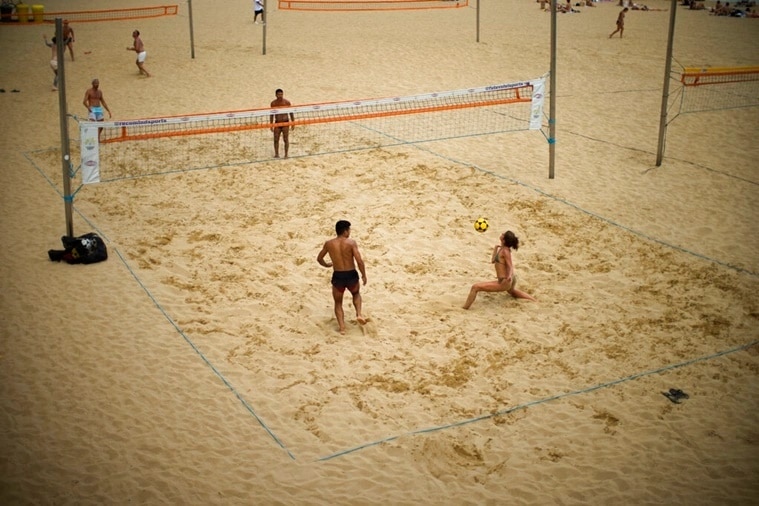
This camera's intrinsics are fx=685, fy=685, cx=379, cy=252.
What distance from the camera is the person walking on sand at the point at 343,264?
798 cm

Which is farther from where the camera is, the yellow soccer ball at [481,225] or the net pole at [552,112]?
the net pole at [552,112]

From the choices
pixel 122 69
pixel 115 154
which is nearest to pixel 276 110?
pixel 115 154

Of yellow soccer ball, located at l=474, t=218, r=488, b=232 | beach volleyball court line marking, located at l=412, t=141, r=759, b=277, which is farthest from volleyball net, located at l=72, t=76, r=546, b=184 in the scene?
yellow soccer ball, located at l=474, t=218, r=488, b=232

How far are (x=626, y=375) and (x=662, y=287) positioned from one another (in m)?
2.37

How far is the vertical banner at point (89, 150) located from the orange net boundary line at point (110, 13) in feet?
62.6

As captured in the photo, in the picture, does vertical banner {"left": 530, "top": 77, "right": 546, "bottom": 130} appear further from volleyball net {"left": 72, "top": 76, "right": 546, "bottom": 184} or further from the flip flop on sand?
the flip flop on sand

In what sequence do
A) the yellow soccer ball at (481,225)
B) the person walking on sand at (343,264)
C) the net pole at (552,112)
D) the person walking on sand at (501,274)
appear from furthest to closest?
the net pole at (552,112), the yellow soccer ball at (481,225), the person walking on sand at (501,274), the person walking on sand at (343,264)

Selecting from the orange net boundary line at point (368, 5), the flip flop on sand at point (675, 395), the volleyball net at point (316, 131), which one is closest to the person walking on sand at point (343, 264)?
the flip flop on sand at point (675, 395)

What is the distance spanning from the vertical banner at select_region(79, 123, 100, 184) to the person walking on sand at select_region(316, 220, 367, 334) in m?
4.08

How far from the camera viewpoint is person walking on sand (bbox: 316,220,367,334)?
798 cm

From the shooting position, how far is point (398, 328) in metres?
8.50

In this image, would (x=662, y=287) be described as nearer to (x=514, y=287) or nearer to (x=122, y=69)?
(x=514, y=287)

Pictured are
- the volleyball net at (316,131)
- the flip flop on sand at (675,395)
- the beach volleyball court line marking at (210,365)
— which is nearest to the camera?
the beach volleyball court line marking at (210,365)

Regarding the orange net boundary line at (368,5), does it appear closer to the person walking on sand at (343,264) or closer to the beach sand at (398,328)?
the beach sand at (398,328)
